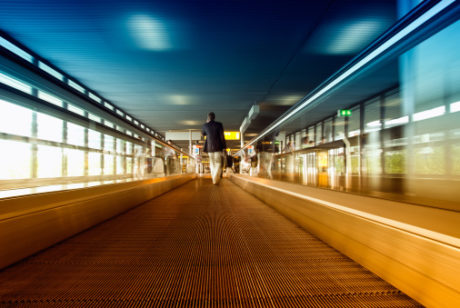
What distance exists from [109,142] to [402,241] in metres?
4.53

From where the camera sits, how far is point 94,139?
153 inches

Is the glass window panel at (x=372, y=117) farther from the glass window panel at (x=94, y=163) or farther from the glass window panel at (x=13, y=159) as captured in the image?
the glass window panel at (x=94, y=163)

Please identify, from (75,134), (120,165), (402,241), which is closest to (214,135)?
(120,165)

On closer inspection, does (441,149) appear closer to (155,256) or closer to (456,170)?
(456,170)

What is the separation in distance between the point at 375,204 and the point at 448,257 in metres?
0.89

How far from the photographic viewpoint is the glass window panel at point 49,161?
358 centimetres

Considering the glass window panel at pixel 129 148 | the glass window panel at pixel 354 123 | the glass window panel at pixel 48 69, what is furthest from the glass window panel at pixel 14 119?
the glass window panel at pixel 48 69

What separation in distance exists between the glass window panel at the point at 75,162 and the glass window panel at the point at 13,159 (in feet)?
3.45

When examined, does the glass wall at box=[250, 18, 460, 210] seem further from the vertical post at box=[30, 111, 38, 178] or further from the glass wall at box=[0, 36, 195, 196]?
the vertical post at box=[30, 111, 38, 178]

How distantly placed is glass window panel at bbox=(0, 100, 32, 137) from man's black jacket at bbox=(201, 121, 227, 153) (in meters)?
4.95

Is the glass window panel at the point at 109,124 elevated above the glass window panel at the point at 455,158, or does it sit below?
above

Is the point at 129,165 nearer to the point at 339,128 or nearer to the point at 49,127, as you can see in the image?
the point at 49,127

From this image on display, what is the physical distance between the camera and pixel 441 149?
1.98 m

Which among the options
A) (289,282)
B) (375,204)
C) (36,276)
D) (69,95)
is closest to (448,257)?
(289,282)
